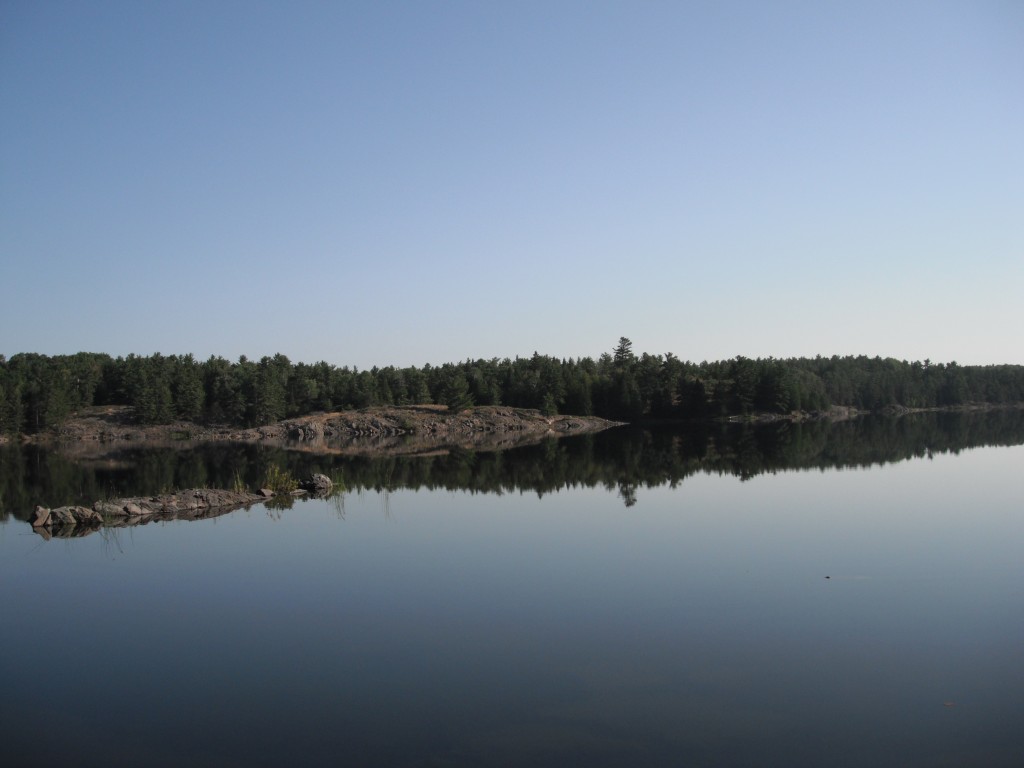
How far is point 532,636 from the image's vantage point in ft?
42.0

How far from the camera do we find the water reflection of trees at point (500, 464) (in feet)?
114

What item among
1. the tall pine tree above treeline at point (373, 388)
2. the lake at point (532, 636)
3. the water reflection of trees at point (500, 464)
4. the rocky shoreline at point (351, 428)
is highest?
the tall pine tree above treeline at point (373, 388)

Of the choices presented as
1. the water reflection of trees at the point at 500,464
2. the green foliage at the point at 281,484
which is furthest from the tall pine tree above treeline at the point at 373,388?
Result: the green foliage at the point at 281,484

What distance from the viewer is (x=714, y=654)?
11664 mm

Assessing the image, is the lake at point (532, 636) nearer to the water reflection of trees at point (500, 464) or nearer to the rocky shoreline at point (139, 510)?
the rocky shoreline at point (139, 510)

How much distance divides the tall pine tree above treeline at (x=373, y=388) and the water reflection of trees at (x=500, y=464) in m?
25.4

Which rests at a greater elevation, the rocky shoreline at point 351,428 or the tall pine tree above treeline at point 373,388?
the tall pine tree above treeline at point 373,388

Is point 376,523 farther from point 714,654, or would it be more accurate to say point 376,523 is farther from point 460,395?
point 460,395

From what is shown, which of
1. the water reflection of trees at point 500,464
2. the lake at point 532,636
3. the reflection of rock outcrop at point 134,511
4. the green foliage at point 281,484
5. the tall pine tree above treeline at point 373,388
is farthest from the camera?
the tall pine tree above treeline at point 373,388

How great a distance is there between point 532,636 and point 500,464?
33016mm

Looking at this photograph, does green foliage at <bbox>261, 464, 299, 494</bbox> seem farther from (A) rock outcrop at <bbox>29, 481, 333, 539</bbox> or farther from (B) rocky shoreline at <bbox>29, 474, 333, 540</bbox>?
(A) rock outcrop at <bbox>29, 481, 333, 539</bbox>

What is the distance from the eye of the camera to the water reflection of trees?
114 feet

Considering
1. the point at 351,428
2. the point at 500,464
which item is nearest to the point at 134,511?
the point at 500,464

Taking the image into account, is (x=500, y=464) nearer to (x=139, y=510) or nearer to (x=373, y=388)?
(x=139, y=510)
